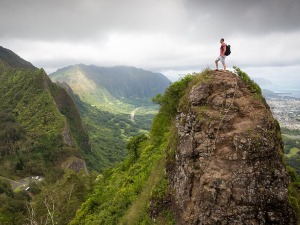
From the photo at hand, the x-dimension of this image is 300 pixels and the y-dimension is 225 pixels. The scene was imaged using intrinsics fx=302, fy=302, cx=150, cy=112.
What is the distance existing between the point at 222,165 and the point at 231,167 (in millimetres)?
492

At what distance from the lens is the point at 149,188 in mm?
23781

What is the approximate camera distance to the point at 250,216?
15555 millimetres

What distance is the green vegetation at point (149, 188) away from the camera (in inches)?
811

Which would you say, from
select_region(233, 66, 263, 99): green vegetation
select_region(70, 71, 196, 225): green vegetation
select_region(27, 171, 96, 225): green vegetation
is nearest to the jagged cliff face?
select_region(233, 66, 263, 99): green vegetation

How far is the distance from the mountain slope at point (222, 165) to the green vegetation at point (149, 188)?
5.2 inches

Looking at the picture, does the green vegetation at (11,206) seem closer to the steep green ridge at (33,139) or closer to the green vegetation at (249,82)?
the steep green ridge at (33,139)

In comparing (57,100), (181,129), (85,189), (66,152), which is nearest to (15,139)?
(66,152)

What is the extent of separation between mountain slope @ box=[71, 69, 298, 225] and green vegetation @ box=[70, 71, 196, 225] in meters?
0.13

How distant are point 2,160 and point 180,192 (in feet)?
341

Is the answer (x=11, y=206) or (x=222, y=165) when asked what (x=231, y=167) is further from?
(x=11, y=206)

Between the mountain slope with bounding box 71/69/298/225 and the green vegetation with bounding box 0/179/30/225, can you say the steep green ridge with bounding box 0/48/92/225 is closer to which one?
the green vegetation with bounding box 0/179/30/225

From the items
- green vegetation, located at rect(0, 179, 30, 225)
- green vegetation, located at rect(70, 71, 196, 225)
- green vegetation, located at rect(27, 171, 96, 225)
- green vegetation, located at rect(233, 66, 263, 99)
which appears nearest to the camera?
green vegetation, located at rect(233, 66, 263, 99)

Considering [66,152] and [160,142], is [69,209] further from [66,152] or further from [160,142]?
[66,152]

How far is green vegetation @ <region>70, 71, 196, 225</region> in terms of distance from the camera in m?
20.6
